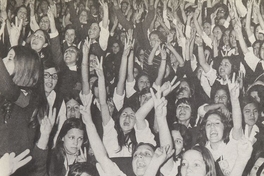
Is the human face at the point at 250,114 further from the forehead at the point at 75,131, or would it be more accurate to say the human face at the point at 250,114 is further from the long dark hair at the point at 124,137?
the forehead at the point at 75,131

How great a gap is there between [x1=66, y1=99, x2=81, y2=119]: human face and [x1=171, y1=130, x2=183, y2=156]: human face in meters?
0.83

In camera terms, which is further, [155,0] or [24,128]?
[155,0]

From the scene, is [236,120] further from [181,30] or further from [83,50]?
[83,50]

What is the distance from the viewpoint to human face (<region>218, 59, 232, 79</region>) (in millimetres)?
3457

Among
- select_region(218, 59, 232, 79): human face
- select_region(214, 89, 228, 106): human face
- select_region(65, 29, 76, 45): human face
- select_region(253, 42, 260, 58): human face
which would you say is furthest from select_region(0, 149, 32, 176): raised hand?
select_region(253, 42, 260, 58): human face

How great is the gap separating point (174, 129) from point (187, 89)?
37cm

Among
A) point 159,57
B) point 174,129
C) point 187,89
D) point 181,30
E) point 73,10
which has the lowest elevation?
point 174,129

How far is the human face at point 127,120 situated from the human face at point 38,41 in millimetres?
908

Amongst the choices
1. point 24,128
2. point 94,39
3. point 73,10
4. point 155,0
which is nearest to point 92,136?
point 24,128

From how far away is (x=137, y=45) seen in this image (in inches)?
137

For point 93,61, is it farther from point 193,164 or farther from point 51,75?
point 193,164

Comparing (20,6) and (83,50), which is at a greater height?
(20,6)

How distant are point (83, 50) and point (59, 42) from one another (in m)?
0.22

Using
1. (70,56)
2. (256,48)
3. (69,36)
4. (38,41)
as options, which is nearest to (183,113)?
(256,48)
